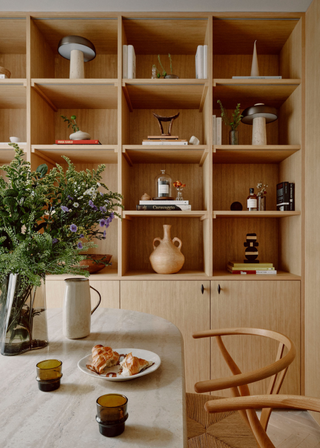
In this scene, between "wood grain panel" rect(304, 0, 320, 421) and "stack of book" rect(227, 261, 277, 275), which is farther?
"stack of book" rect(227, 261, 277, 275)

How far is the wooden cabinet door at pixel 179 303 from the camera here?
208cm

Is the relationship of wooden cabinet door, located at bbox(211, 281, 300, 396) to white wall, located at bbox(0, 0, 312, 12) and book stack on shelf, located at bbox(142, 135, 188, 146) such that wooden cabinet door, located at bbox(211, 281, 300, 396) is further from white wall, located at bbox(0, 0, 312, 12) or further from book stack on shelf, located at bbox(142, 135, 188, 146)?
white wall, located at bbox(0, 0, 312, 12)

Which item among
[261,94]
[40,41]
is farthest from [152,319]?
[40,41]

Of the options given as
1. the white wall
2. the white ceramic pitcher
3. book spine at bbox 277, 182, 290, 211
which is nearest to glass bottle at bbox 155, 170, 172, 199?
book spine at bbox 277, 182, 290, 211

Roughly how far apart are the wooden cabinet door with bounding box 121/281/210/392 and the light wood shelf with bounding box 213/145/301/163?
91 centimetres

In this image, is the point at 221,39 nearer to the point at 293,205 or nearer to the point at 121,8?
the point at 121,8

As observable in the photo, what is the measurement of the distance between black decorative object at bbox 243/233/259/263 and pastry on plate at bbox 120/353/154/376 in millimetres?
1612

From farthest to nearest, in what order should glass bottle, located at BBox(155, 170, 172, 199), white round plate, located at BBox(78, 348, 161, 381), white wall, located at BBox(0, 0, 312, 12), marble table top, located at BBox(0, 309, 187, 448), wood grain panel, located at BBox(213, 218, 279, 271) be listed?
1. wood grain panel, located at BBox(213, 218, 279, 271)
2. glass bottle, located at BBox(155, 170, 172, 199)
3. white wall, located at BBox(0, 0, 312, 12)
4. white round plate, located at BBox(78, 348, 161, 381)
5. marble table top, located at BBox(0, 309, 187, 448)

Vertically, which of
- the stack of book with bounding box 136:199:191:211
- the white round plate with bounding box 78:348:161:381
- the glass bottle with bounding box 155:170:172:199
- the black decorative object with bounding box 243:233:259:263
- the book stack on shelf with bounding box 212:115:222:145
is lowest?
the white round plate with bounding box 78:348:161:381

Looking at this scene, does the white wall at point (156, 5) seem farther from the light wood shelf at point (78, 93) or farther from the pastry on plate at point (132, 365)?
the pastry on plate at point (132, 365)

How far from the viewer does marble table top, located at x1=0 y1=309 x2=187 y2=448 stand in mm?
602

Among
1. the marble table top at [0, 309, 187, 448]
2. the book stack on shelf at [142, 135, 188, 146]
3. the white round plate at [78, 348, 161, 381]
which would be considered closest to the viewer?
the marble table top at [0, 309, 187, 448]

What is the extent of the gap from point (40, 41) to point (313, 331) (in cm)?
273

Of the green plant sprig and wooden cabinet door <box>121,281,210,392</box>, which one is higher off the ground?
the green plant sprig
